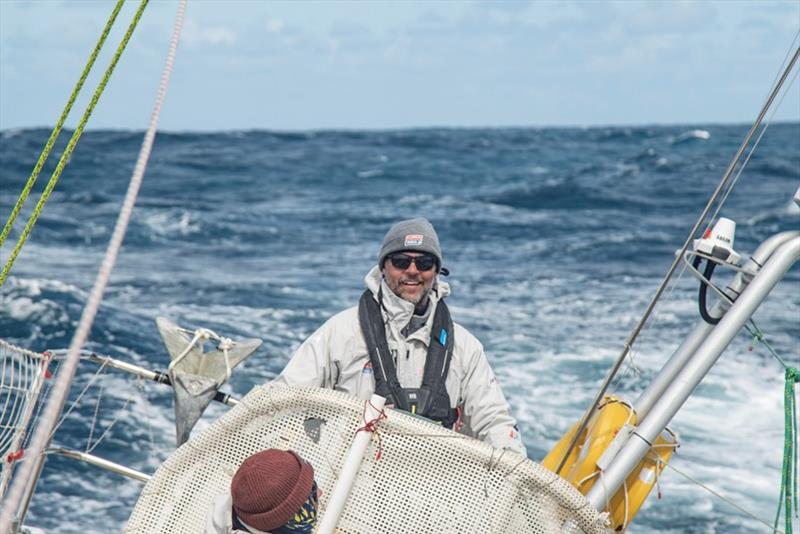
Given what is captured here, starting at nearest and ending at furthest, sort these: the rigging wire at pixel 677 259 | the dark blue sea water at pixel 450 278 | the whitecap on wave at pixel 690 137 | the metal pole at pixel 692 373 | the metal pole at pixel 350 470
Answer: the metal pole at pixel 350 470, the rigging wire at pixel 677 259, the metal pole at pixel 692 373, the dark blue sea water at pixel 450 278, the whitecap on wave at pixel 690 137

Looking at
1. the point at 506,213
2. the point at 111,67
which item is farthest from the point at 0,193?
the point at 111,67

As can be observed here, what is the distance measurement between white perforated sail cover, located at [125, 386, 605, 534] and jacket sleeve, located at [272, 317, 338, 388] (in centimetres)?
33

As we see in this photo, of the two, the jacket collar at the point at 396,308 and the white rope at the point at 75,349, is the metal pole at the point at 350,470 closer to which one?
the jacket collar at the point at 396,308

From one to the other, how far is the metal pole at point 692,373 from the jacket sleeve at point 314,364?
41.9 inches

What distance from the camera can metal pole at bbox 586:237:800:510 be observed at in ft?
12.8

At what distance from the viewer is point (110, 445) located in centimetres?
853

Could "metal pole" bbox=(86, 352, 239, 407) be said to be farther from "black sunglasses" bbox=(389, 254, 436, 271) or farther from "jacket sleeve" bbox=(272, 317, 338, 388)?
"black sunglasses" bbox=(389, 254, 436, 271)

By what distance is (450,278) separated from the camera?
16.0 m

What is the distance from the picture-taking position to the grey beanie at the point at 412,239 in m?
3.99

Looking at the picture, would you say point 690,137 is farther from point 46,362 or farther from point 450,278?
point 46,362

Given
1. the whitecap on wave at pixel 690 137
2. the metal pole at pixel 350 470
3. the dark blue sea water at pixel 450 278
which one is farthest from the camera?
the whitecap on wave at pixel 690 137

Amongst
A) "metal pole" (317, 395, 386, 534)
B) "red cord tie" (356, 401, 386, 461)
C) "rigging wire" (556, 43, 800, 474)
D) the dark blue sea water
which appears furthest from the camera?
the dark blue sea water

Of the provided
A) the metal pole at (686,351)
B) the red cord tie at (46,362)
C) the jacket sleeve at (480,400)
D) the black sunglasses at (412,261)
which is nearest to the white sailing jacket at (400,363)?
the jacket sleeve at (480,400)

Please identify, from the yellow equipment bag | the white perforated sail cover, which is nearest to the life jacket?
the white perforated sail cover
